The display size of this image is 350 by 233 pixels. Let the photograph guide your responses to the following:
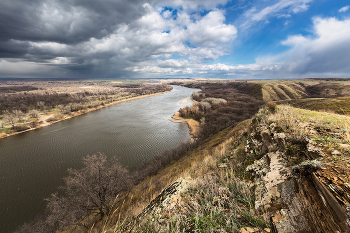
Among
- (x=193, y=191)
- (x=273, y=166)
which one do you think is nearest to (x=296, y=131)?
(x=273, y=166)

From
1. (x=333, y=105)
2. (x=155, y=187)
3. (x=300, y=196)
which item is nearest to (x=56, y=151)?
(x=155, y=187)

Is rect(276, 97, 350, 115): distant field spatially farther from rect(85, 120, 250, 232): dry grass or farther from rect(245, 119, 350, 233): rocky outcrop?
rect(245, 119, 350, 233): rocky outcrop

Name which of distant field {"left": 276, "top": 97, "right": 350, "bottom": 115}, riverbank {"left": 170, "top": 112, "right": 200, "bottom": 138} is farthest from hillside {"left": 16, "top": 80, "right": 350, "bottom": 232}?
riverbank {"left": 170, "top": 112, "right": 200, "bottom": 138}

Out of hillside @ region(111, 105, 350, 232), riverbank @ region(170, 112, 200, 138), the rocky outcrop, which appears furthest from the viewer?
riverbank @ region(170, 112, 200, 138)

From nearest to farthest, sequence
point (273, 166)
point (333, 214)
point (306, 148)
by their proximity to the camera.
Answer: point (333, 214) → point (306, 148) → point (273, 166)

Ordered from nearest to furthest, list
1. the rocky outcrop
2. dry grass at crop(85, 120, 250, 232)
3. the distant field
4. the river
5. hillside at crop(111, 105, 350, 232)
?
the rocky outcrop < hillside at crop(111, 105, 350, 232) < dry grass at crop(85, 120, 250, 232) < the river < the distant field

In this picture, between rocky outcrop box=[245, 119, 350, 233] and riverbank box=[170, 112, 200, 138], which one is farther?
riverbank box=[170, 112, 200, 138]

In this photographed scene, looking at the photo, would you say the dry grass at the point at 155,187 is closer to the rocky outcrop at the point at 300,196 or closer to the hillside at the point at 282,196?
the hillside at the point at 282,196

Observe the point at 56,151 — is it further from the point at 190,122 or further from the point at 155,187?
the point at 190,122

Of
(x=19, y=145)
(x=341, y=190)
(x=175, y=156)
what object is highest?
(x=341, y=190)

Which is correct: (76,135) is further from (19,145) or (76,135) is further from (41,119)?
(41,119)
